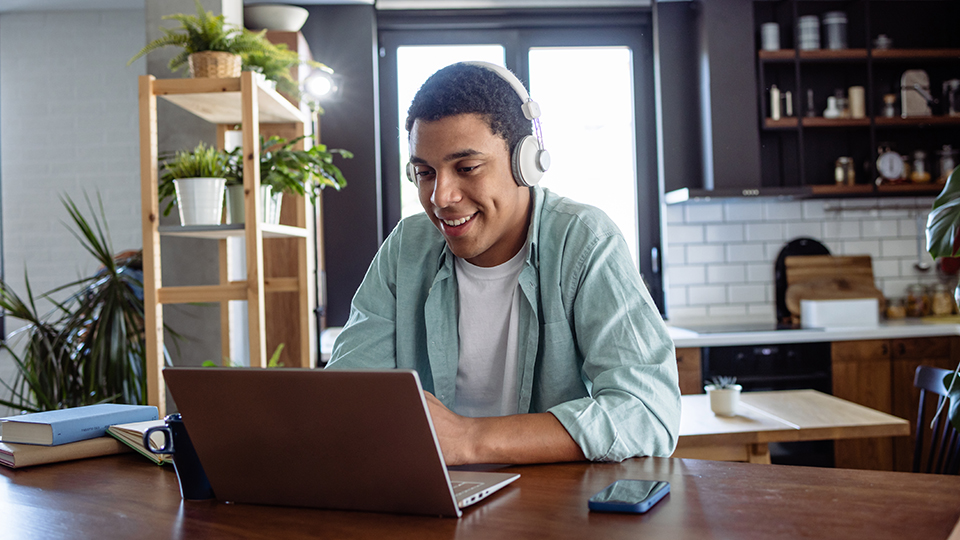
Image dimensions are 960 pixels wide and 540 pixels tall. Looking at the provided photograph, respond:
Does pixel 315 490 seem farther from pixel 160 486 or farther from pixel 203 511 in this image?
pixel 160 486

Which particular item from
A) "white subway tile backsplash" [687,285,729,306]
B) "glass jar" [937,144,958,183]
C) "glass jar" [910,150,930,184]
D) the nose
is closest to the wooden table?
the nose

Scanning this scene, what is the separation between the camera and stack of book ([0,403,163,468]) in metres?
1.17

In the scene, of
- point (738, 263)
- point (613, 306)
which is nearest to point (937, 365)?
point (738, 263)

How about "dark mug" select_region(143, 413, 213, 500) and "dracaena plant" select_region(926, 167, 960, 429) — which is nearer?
"dark mug" select_region(143, 413, 213, 500)

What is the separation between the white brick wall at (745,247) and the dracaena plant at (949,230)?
2.59m

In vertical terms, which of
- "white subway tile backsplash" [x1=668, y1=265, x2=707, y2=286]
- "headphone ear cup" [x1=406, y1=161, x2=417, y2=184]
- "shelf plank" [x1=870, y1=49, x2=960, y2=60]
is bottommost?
"white subway tile backsplash" [x1=668, y1=265, x2=707, y2=286]

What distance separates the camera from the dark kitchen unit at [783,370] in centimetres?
359

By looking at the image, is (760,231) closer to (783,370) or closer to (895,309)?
(895,309)

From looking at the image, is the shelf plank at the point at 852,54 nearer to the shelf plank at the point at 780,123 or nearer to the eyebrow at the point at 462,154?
the shelf plank at the point at 780,123

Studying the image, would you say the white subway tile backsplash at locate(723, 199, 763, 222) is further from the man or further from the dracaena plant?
the man

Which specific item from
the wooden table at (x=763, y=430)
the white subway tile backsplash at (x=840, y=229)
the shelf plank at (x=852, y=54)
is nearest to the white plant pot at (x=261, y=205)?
the wooden table at (x=763, y=430)

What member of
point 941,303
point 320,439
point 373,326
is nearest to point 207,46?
point 373,326

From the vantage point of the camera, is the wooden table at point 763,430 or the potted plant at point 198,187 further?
the potted plant at point 198,187

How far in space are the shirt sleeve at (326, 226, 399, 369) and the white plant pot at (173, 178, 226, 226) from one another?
103 cm
